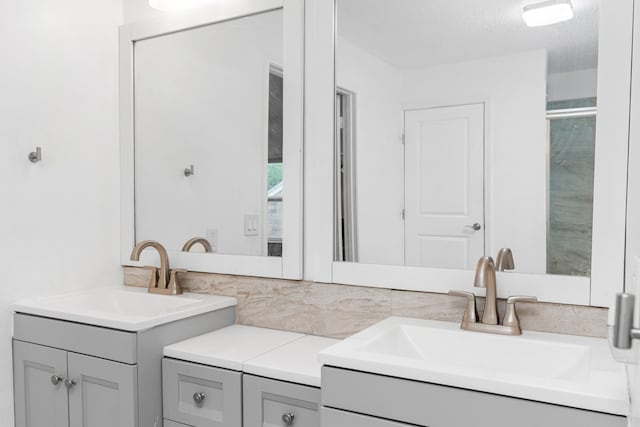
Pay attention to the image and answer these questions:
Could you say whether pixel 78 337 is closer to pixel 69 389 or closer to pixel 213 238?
pixel 69 389

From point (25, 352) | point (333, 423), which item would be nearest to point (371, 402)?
point (333, 423)

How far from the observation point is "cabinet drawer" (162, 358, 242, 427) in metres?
1.54

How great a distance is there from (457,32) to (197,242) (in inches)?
50.5

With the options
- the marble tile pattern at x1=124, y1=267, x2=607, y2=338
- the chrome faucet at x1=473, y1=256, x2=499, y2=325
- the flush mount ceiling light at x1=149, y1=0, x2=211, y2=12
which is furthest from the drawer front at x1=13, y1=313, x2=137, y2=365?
the flush mount ceiling light at x1=149, y1=0, x2=211, y2=12

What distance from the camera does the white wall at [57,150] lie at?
1889mm

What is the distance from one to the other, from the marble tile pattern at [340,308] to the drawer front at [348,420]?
522mm

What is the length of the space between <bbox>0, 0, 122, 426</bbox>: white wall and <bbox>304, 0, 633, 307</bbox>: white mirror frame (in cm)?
98

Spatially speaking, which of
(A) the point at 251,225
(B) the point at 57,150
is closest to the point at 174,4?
(B) the point at 57,150

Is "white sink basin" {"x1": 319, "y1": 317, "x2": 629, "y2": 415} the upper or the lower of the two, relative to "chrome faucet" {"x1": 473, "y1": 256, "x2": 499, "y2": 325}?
lower

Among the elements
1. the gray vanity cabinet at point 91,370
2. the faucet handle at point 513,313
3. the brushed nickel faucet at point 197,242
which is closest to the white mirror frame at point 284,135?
the brushed nickel faucet at point 197,242

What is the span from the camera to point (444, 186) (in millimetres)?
1638

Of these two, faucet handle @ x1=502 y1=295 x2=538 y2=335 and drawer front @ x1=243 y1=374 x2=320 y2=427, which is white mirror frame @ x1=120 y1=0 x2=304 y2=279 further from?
faucet handle @ x1=502 y1=295 x2=538 y2=335

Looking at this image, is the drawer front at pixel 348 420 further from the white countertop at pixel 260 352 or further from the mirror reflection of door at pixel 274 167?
the mirror reflection of door at pixel 274 167

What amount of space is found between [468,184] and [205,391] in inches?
40.6
